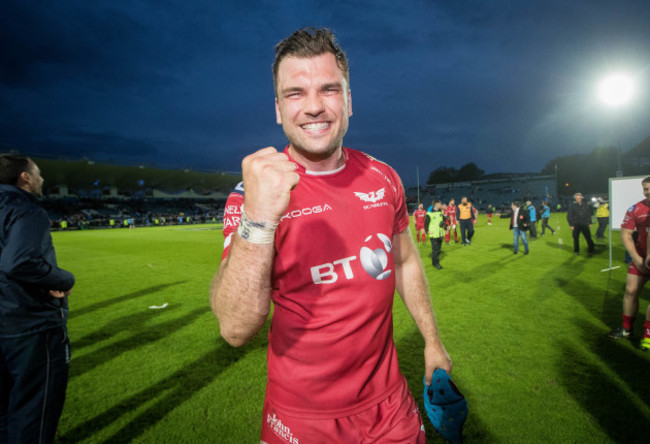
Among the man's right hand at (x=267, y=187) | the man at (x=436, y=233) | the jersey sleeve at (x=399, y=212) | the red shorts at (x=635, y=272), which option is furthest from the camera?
the man at (x=436, y=233)

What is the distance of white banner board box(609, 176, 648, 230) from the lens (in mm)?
8523

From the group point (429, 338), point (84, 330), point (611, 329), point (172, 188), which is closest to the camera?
point (429, 338)

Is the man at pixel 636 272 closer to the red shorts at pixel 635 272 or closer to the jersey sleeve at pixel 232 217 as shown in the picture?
the red shorts at pixel 635 272

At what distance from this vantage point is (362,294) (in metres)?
1.70

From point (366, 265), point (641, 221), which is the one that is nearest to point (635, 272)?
point (641, 221)

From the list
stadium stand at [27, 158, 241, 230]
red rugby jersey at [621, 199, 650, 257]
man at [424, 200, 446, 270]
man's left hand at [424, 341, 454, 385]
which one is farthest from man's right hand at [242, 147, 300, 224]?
stadium stand at [27, 158, 241, 230]

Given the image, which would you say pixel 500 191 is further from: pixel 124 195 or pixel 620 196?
pixel 124 195

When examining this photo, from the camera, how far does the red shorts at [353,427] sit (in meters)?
1.60

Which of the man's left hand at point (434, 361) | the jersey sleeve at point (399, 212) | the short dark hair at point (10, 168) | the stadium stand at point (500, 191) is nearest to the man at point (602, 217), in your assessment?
the jersey sleeve at point (399, 212)

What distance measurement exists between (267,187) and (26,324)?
7.99 feet

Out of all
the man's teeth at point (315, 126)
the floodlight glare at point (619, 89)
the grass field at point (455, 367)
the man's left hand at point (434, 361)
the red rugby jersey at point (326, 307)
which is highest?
the floodlight glare at point (619, 89)

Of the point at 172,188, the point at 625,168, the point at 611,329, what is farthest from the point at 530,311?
the point at 625,168

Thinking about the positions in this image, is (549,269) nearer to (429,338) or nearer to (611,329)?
(611,329)

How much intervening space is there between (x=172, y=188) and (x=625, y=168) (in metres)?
90.2
